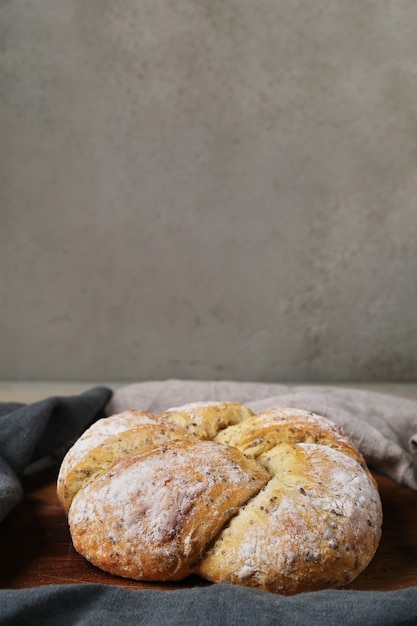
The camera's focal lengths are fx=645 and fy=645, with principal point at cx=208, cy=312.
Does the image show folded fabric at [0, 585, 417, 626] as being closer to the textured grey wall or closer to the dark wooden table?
the dark wooden table

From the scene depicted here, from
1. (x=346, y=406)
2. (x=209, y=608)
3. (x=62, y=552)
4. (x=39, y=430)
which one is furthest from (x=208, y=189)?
(x=209, y=608)

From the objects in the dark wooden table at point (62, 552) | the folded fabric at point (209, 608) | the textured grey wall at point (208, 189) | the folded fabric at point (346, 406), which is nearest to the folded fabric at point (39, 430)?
the dark wooden table at point (62, 552)

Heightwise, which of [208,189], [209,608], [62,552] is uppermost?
[208,189]

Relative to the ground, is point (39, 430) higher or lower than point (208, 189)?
lower

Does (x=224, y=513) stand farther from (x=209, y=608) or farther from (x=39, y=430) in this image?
(x=39, y=430)

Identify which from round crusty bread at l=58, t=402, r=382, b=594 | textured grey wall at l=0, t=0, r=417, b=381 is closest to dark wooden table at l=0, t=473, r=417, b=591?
round crusty bread at l=58, t=402, r=382, b=594

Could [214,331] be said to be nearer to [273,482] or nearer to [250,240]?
[250,240]
